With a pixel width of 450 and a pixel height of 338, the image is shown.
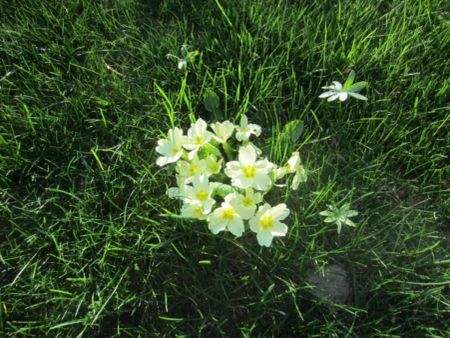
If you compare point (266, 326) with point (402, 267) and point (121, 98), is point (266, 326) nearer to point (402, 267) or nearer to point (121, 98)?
point (402, 267)

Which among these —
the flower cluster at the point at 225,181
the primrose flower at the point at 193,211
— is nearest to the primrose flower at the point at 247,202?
the flower cluster at the point at 225,181

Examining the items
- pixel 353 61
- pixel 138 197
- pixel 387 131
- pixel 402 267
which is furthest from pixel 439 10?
pixel 138 197

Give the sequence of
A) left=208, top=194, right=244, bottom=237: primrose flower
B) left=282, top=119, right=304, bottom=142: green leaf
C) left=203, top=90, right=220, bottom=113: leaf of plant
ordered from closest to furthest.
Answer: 1. left=208, top=194, right=244, bottom=237: primrose flower
2. left=282, top=119, right=304, bottom=142: green leaf
3. left=203, top=90, right=220, bottom=113: leaf of plant

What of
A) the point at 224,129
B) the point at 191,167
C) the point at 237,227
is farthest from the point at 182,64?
the point at 237,227

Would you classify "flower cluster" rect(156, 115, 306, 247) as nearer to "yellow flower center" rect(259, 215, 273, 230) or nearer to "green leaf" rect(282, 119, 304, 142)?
"yellow flower center" rect(259, 215, 273, 230)

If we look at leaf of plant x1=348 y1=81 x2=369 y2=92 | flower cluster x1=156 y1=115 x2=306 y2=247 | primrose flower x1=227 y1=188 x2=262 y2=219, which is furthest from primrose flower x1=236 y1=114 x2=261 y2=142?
leaf of plant x1=348 y1=81 x2=369 y2=92

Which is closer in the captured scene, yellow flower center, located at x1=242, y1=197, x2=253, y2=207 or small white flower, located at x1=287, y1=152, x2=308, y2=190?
yellow flower center, located at x1=242, y1=197, x2=253, y2=207

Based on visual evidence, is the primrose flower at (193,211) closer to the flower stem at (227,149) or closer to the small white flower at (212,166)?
the small white flower at (212,166)

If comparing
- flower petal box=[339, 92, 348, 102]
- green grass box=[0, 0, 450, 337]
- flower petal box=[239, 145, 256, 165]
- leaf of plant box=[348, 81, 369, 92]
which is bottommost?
green grass box=[0, 0, 450, 337]

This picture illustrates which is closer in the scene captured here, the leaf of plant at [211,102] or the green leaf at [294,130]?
the green leaf at [294,130]
